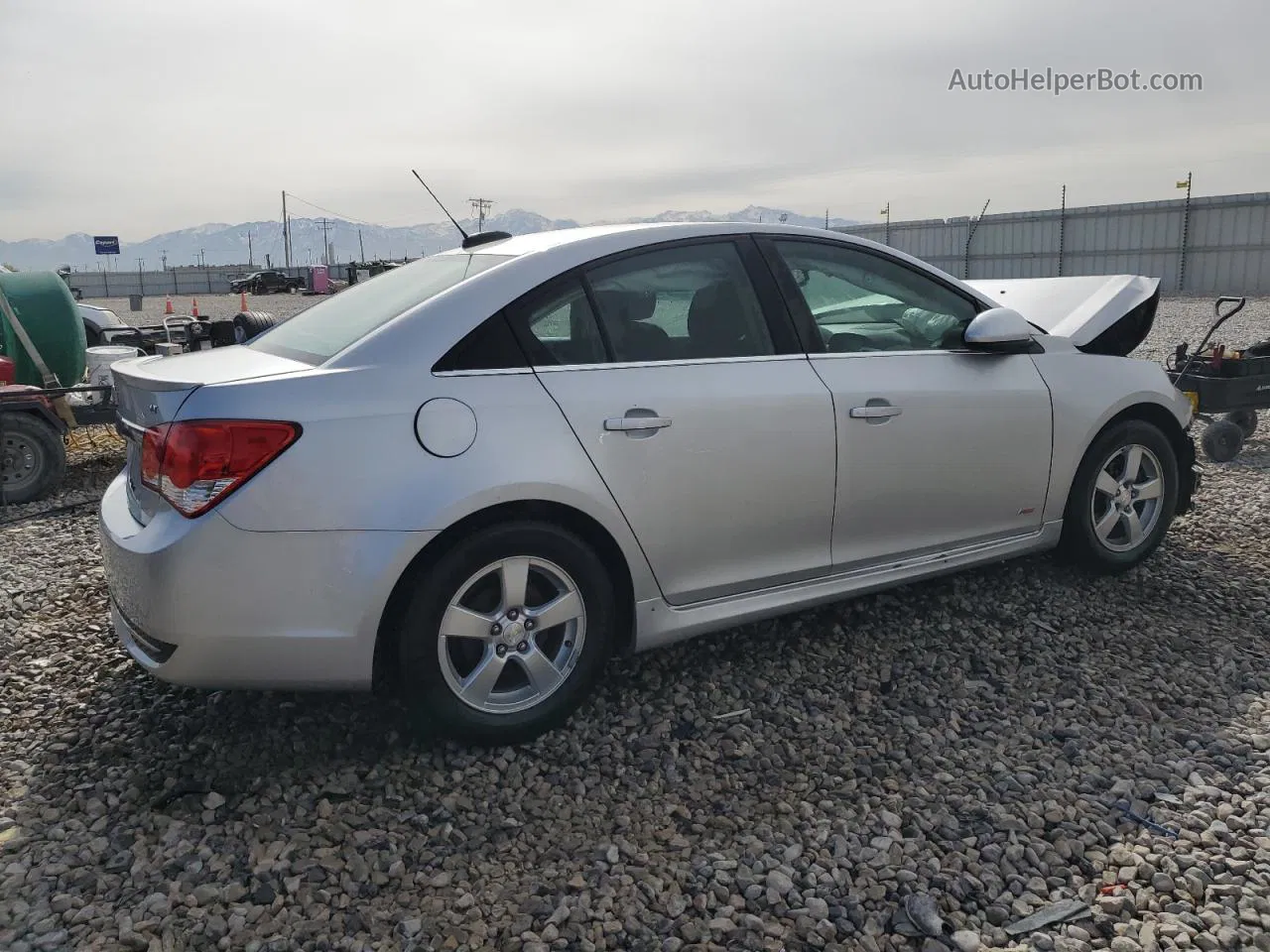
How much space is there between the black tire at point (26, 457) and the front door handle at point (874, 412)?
18.0 feet

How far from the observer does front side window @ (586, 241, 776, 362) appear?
3.27 metres

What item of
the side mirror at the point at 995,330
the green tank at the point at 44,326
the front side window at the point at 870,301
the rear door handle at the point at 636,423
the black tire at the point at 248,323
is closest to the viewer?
the rear door handle at the point at 636,423

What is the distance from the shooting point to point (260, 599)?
2723mm

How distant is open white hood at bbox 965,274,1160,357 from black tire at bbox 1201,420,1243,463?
105 inches

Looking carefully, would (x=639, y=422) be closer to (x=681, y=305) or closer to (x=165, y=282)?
(x=681, y=305)

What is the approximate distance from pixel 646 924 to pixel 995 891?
0.87 meters

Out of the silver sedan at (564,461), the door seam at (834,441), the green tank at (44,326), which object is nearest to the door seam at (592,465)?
the silver sedan at (564,461)

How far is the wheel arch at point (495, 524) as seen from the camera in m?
2.87

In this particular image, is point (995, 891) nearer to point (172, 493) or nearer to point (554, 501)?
point (554, 501)

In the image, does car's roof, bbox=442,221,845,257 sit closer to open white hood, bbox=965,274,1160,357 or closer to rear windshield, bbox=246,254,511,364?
rear windshield, bbox=246,254,511,364

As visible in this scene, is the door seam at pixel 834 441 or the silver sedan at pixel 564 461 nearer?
the silver sedan at pixel 564 461

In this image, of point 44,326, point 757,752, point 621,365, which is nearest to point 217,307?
point 44,326

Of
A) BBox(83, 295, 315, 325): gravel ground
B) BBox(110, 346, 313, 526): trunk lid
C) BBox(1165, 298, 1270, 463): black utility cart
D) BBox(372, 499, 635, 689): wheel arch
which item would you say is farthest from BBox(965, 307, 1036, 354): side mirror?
BBox(83, 295, 315, 325): gravel ground

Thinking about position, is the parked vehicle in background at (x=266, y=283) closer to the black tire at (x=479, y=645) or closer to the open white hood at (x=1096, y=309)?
the open white hood at (x=1096, y=309)
